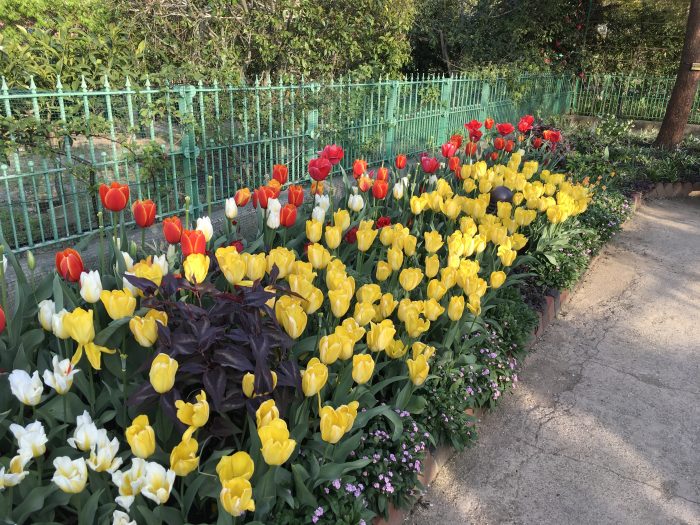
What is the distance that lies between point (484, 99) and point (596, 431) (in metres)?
8.58

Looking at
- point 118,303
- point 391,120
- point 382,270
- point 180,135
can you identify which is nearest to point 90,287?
point 118,303

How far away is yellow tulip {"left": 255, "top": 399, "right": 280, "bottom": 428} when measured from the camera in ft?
4.73

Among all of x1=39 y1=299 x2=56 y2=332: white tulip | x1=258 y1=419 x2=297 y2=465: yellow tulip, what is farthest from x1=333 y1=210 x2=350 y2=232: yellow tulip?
x1=258 y1=419 x2=297 y2=465: yellow tulip

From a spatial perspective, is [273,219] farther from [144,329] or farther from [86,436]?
[86,436]

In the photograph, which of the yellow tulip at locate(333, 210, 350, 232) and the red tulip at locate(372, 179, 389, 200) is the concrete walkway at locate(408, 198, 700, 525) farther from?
the red tulip at locate(372, 179, 389, 200)

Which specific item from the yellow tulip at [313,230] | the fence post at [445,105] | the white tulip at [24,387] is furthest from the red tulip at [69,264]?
the fence post at [445,105]

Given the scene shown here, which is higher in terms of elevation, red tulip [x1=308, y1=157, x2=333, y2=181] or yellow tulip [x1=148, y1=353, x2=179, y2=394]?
red tulip [x1=308, y1=157, x2=333, y2=181]

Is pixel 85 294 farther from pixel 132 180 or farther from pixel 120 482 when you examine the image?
pixel 132 180

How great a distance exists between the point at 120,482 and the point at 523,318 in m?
2.76

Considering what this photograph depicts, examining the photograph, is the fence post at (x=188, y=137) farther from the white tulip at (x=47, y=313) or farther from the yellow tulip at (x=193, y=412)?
A: the yellow tulip at (x=193, y=412)

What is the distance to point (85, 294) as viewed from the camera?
1752 mm

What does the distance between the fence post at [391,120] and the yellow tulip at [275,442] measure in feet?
22.0

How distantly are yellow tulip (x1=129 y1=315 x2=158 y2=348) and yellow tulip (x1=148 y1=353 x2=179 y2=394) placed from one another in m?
0.20

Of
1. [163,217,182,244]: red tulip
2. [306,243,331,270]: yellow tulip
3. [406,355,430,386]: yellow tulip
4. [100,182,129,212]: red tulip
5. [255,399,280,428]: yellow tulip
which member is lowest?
[406,355,430,386]: yellow tulip
